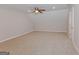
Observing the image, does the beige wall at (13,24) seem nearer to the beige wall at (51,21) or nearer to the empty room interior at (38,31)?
the empty room interior at (38,31)

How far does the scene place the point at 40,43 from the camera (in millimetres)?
1595

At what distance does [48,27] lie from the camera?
1.49 metres

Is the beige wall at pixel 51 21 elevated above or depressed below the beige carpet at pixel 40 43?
above

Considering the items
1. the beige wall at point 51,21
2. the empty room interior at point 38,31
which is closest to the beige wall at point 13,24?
the empty room interior at point 38,31

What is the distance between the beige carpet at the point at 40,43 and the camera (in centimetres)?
150

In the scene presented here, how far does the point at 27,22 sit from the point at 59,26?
0.42 metres

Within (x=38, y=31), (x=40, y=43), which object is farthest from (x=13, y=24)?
(x=40, y=43)

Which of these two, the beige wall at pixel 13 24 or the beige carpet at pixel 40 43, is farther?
the beige carpet at pixel 40 43

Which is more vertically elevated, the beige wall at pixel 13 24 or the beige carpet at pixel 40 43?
the beige wall at pixel 13 24

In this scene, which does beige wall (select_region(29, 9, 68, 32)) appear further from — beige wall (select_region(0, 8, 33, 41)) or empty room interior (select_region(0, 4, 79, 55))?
beige wall (select_region(0, 8, 33, 41))

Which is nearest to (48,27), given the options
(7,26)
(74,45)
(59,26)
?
(59,26)

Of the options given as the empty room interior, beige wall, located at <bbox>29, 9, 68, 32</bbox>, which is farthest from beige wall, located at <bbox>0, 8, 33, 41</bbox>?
beige wall, located at <bbox>29, 9, 68, 32</bbox>
